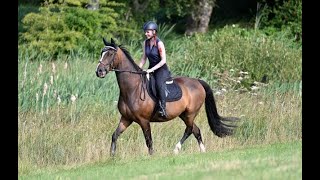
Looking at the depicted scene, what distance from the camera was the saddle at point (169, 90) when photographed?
43.8 feet

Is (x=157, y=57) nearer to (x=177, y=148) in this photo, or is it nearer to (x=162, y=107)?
(x=162, y=107)

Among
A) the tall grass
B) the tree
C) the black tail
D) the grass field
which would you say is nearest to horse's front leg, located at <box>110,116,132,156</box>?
the tall grass

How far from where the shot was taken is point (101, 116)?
1597 centimetres

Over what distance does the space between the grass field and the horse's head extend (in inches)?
59.7

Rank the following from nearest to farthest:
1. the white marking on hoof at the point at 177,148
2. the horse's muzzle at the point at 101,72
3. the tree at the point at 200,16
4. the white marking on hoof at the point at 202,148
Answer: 1. the horse's muzzle at the point at 101,72
2. the white marking on hoof at the point at 177,148
3. the white marking on hoof at the point at 202,148
4. the tree at the point at 200,16

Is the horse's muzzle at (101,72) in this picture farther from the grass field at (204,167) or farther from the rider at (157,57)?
the grass field at (204,167)

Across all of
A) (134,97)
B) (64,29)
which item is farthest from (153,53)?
(64,29)

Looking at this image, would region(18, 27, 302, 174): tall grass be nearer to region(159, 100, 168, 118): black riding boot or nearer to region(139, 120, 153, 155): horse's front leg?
region(139, 120, 153, 155): horse's front leg

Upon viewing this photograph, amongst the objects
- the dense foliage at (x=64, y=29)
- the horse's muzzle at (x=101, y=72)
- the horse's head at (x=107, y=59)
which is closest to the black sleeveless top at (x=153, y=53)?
the horse's head at (x=107, y=59)

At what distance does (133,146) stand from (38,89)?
11.1 ft

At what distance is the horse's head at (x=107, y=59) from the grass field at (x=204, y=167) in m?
1.52

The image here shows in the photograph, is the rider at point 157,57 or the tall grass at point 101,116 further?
the tall grass at point 101,116

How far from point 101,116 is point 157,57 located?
3.29 m
